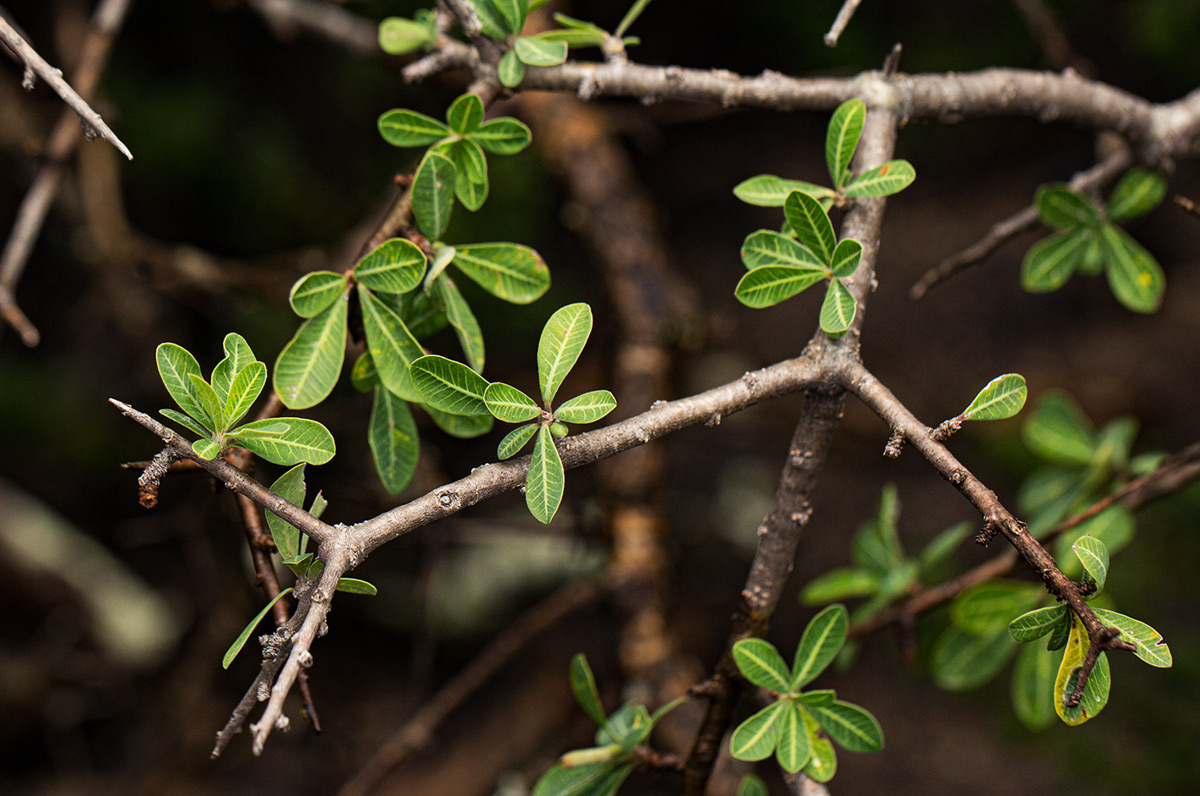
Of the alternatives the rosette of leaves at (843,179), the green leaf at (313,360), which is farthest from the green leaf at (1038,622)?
the green leaf at (313,360)

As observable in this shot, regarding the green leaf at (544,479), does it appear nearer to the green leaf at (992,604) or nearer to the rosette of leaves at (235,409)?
the rosette of leaves at (235,409)

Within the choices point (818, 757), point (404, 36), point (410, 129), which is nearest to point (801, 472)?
point (818, 757)

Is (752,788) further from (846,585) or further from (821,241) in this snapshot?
(821,241)

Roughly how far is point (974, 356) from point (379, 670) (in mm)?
1917

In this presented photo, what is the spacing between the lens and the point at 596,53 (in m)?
1.97

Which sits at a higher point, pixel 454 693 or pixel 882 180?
pixel 882 180

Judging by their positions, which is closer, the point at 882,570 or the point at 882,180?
the point at 882,180

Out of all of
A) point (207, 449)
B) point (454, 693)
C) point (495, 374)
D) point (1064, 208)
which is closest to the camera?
point (207, 449)

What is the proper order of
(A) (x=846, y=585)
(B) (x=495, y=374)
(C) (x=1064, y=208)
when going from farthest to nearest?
1. (B) (x=495, y=374)
2. (A) (x=846, y=585)
3. (C) (x=1064, y=208)

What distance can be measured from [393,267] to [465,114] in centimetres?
16

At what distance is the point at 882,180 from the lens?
63 cm

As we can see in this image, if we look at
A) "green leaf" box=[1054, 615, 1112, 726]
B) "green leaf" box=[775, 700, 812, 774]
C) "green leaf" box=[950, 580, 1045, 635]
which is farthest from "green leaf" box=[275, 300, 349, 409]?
"green leaf" box=[950, 580, 1045, 635]

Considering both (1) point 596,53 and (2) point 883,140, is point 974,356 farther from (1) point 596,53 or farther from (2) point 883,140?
(2) point 883,140

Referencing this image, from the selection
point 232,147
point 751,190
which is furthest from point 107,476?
point 751,190
